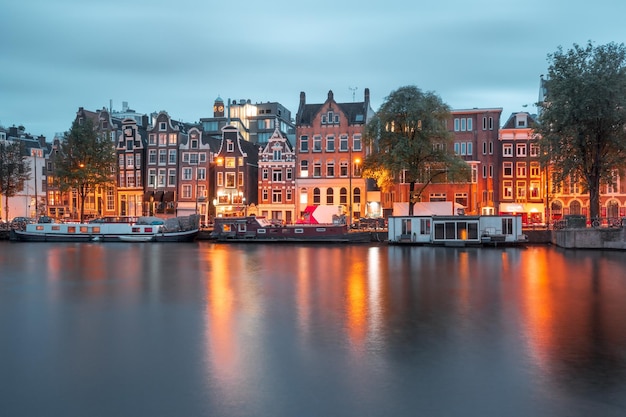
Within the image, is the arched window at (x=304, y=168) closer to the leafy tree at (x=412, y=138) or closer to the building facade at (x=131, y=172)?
the leafy tree at (x=412, y=138)

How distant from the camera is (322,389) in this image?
11.3 meters

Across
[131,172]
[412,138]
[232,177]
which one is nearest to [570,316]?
[412,138]

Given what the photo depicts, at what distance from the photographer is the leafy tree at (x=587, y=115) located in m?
46.8

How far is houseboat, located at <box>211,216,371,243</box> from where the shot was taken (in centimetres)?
6110

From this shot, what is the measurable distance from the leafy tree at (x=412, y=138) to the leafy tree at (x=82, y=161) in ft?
129

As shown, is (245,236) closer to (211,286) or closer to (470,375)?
(211,286)

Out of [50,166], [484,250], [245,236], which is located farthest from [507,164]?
[50,166]

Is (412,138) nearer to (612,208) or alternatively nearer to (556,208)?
(556,208)

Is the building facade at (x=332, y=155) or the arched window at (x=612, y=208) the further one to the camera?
the building facade at (x=332, y=155)

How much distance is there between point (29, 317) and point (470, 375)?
15.0m

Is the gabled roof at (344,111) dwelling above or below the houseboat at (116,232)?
above

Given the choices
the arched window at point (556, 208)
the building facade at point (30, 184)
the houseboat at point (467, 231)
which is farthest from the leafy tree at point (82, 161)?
the arched window at point (556, 208)

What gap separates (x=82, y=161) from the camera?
76188 mm

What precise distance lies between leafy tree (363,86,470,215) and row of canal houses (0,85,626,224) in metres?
10.7
